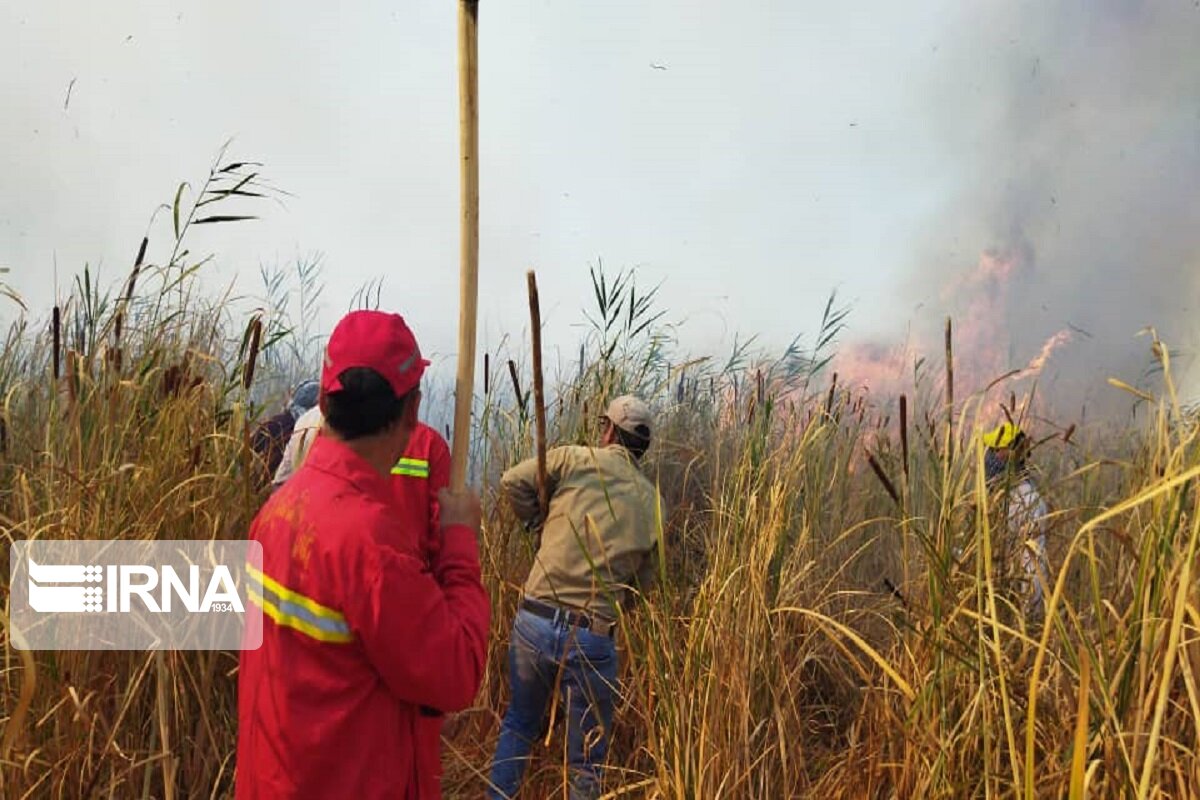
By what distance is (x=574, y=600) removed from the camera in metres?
3.39

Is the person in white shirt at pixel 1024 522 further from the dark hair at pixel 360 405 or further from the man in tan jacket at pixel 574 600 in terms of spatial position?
the dark hair at pixel 360 405

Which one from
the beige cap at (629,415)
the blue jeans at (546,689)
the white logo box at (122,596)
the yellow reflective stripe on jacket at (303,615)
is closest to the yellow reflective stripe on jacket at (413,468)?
the yellow reflective stripe on jacket at (303,615)

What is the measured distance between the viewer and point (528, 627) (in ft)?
11.1

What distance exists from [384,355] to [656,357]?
3760 millimetres

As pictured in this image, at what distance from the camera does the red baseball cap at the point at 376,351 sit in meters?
1.71

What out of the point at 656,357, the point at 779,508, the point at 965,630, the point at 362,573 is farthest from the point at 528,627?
the point at 656,357

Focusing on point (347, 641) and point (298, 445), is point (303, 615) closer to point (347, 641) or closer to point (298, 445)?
point (347, 641)

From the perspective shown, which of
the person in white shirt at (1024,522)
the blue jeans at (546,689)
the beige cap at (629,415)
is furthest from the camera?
the beige cap at (629,415)

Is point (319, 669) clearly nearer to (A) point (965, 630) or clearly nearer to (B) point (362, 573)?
(B) point (362, 573)

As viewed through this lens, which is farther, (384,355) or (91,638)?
(91,638)

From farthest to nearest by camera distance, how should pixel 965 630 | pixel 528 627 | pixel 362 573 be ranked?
pixel 528 627 → pixel 965 630 → pixel 362 573

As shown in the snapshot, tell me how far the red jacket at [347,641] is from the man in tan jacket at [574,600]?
1428mm

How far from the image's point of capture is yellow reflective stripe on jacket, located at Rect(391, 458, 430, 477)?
2.14 metres

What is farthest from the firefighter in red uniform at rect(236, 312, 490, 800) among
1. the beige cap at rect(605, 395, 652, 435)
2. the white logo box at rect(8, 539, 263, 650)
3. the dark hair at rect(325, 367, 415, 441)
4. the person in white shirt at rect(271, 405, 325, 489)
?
the beige cap at rect(605, 395, 652, 435)
